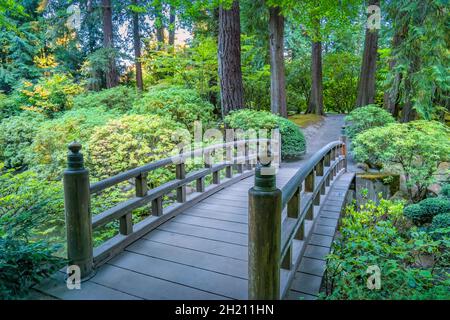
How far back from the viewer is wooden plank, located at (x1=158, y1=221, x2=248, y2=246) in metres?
3.59

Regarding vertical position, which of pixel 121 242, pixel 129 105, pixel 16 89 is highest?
pixel 16 89

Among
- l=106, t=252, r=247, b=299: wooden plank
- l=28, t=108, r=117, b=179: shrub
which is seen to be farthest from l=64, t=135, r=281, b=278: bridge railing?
l=28, t=108, r=117, b=179: shrub

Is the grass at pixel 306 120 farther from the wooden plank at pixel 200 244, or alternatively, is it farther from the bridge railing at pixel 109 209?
the wooden plank at pixel 200 244

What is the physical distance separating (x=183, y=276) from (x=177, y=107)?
656 cm

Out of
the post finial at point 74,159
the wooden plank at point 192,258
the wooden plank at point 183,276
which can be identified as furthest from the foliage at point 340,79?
the post finial at point 74,159

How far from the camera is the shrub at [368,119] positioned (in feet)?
34.5

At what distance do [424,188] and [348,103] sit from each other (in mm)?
13008

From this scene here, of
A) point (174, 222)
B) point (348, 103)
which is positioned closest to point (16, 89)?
point (174, 222)

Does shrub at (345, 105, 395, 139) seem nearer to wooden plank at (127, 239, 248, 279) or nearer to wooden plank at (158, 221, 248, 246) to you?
wooden plank at (158, 221, 248, 246)

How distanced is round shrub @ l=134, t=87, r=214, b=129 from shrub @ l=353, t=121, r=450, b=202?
4257mm

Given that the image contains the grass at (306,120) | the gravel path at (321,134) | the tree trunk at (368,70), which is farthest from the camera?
the grass at (306,120)

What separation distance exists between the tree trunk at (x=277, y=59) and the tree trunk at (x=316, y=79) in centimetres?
415

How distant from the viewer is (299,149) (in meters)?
10.2

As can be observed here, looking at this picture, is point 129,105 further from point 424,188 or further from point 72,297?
point 72,297
